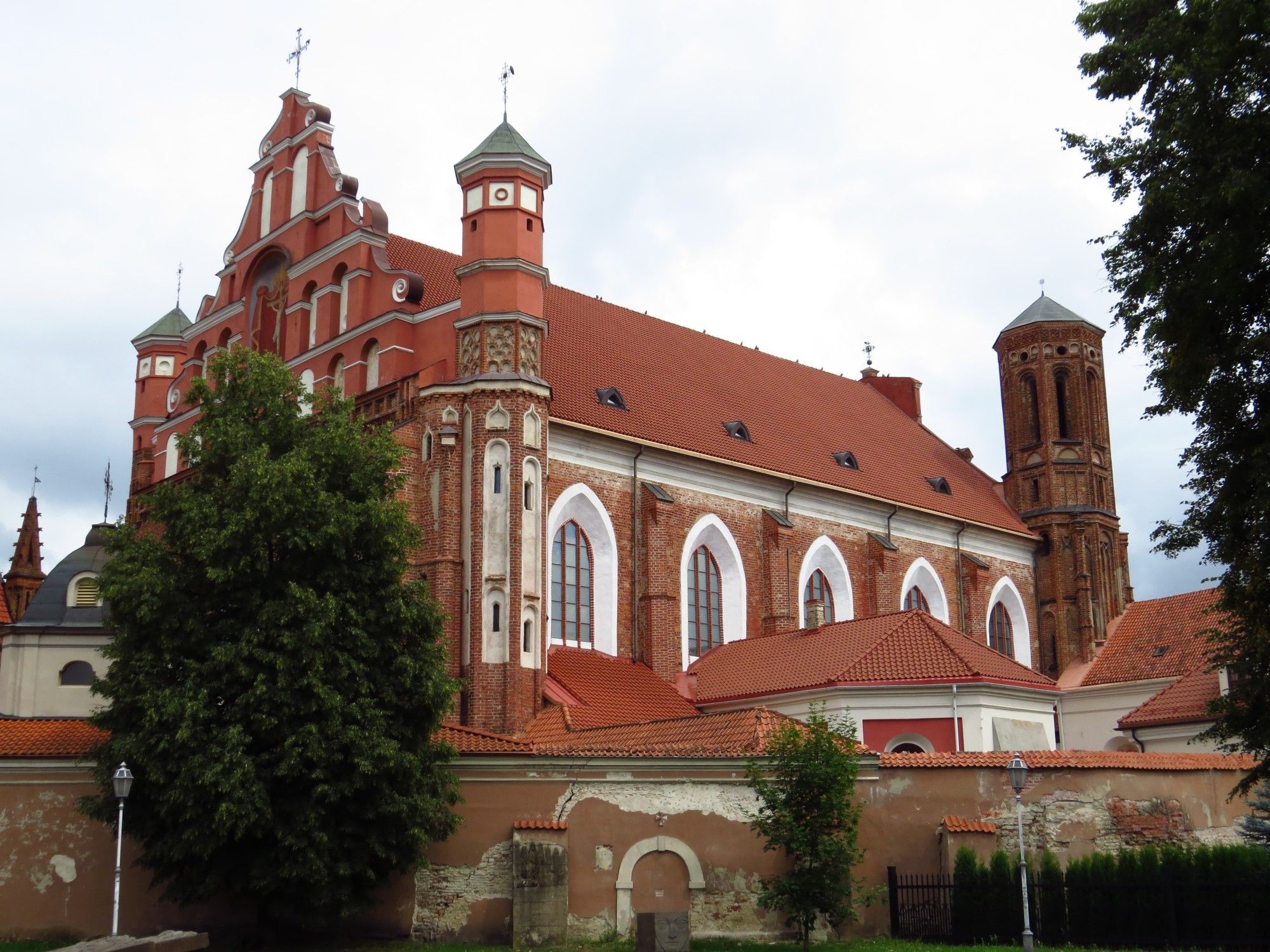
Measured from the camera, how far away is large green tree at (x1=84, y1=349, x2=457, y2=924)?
20.4 meters

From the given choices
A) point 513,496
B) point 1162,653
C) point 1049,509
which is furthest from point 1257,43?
point 1049,509

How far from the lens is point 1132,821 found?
2450 centimetres

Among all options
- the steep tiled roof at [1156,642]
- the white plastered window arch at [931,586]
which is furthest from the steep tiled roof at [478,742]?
the steep tiled roof at [1156,642]

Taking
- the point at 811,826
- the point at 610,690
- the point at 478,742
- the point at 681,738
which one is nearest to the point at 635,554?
the point at 610,690

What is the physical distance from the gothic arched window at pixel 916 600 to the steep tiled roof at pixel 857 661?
7921mm

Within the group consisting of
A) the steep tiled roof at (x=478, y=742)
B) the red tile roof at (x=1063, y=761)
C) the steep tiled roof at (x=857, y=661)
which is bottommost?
the red tile roof at (x=1063, y=761)

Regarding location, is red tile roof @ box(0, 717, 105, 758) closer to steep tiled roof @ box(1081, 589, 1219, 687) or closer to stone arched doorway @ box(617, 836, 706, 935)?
stone arched doorway @ box(617, 836, 706, 935)

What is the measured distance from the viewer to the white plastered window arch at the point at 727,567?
3575cm

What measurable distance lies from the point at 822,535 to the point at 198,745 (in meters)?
21.9

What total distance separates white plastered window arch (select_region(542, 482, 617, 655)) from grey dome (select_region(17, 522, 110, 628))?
1138cm

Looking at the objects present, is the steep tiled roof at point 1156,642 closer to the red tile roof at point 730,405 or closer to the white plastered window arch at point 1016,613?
the white plastered window arch at point 1016,613

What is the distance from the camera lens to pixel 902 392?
51.8 meters

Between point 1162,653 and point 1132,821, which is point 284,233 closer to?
point 1132,821

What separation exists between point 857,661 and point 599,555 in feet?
22.1
